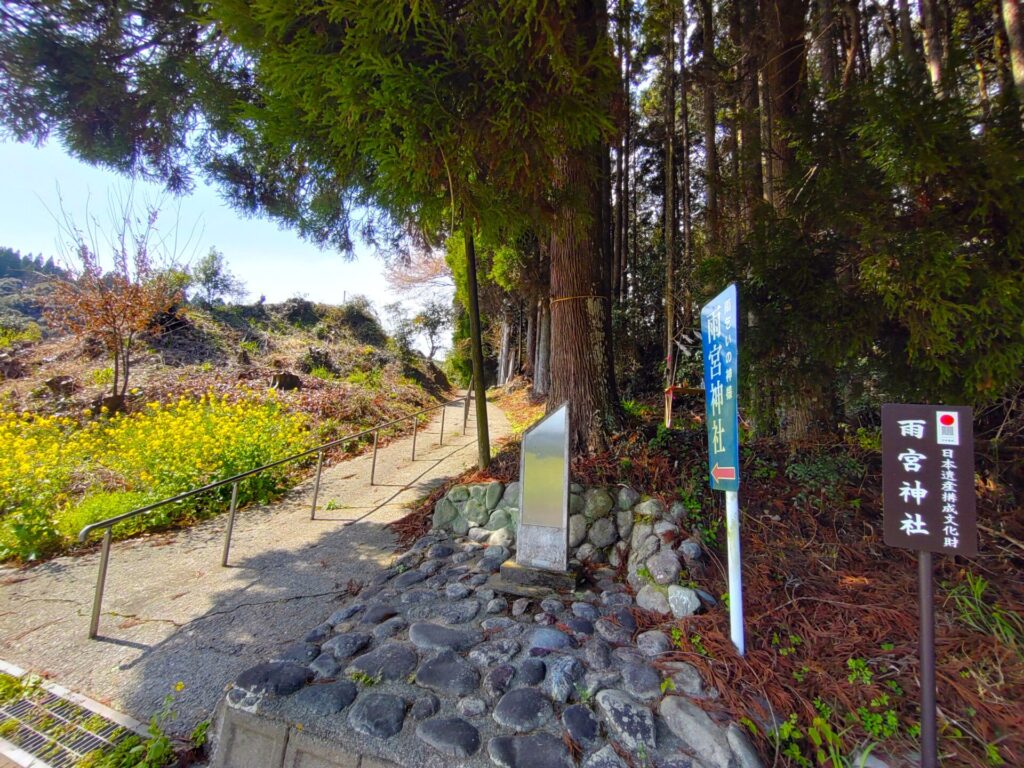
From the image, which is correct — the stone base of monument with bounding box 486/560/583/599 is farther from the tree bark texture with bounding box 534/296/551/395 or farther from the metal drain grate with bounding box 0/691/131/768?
the tree bark texture with bounding box 534/296/551/395

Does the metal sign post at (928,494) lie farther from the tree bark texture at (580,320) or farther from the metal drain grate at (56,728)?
the metal drain grate at (56,728)

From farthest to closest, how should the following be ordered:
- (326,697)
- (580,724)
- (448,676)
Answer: (448,676) < (326,697) < (580,724)

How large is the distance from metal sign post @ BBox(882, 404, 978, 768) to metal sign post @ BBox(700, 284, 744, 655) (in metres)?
0.58

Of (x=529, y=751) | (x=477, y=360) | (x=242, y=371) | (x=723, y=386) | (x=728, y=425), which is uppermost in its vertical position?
(x=242, y=371)

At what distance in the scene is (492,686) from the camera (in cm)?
208

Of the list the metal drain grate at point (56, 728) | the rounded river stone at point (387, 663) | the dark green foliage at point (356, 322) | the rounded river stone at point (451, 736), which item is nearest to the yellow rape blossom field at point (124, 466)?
the metal drain grate at point (56, 728)

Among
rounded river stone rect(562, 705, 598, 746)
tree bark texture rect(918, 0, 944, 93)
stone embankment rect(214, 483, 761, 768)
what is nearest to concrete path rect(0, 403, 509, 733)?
stone embankment rect(214, 483, 761, 768)

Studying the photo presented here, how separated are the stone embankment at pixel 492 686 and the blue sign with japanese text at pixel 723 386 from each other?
2.76ft

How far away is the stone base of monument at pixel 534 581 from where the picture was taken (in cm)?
288

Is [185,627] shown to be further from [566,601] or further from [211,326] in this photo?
[211,326]

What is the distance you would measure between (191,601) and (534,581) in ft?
8.70

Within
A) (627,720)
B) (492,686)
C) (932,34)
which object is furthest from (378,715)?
(932,34)

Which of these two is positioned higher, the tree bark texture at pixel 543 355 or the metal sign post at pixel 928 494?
the tree bark texture at pixel 543 355

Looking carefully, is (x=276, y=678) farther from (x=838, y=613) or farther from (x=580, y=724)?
(x=838, y=613)
